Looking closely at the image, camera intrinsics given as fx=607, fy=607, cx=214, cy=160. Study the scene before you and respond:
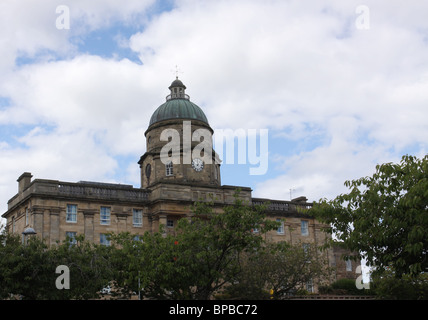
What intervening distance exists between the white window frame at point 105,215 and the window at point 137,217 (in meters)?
2.32

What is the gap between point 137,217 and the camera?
2125 inches

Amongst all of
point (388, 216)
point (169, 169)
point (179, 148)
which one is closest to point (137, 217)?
point (169, 169)

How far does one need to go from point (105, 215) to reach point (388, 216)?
33535 millimetres

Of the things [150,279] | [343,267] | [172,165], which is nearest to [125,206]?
[172,165]

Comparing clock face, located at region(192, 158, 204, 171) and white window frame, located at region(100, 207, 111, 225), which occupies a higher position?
clock face, located at region(192, 158, 204, 171)

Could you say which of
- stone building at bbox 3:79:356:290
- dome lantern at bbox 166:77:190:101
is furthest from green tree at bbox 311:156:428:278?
dome lantern at bbox 166:77:190:101

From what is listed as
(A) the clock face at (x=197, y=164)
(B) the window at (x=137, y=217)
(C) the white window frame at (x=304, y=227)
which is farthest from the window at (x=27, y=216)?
(C) the white window frame at (x=304, y=227)

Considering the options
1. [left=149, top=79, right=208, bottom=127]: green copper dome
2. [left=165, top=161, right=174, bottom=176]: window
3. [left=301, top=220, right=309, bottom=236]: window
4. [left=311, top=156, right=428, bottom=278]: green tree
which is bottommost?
[left=311, top=156, right=428, bottom=278]: green tree

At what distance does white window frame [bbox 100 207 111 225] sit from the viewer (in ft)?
171

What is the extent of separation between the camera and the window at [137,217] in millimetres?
53678

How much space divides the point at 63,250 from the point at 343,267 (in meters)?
36.7

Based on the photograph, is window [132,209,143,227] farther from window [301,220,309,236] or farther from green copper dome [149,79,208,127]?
window [301,220,309,236]

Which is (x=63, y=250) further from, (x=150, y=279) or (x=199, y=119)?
(x=199, y=119)
